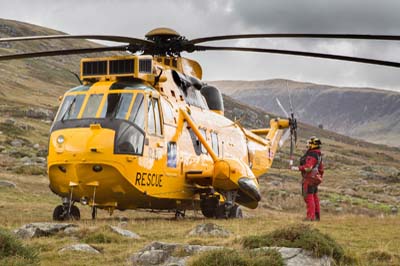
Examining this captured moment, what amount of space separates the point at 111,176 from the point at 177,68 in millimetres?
5648

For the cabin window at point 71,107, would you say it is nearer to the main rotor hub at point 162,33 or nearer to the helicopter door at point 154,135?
the helicopter door at point 154,135

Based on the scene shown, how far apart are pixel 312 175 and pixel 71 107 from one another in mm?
7417

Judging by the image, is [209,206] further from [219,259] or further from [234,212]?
[219,259]

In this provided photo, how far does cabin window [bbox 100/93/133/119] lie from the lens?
16.4 metres

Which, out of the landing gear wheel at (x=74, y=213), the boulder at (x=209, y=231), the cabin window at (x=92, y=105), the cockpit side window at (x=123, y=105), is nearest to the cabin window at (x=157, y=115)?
the cockpit side window at (x=123, y=105)

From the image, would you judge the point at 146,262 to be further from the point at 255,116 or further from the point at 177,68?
the point at 255,116

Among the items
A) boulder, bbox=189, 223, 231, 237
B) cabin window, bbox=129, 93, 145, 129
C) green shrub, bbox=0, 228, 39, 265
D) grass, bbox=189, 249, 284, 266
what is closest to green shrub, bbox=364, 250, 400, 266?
grass, bbox=189, 249, 284, 266

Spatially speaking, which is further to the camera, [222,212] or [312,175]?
[222,212]

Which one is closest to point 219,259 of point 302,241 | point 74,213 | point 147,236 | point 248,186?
point 302,241

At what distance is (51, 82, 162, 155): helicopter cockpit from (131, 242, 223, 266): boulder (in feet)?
20.1

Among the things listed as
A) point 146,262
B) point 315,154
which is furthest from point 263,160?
point 146,262

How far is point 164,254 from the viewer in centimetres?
973

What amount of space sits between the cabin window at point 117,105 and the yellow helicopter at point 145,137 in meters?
0.03

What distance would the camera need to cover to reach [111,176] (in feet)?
52.3
